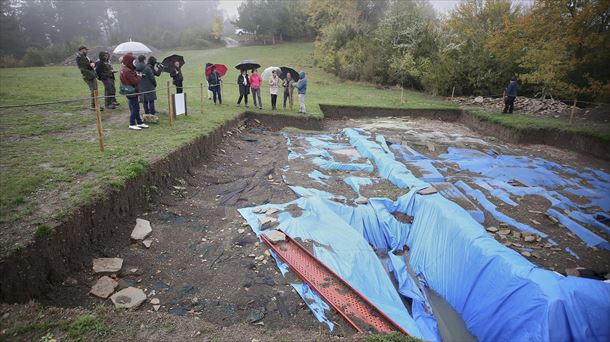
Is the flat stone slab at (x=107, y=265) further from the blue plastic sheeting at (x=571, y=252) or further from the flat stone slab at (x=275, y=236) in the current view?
the blue plastic sheeting at (x=571, y=252)

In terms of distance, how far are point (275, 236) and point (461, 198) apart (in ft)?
13.7

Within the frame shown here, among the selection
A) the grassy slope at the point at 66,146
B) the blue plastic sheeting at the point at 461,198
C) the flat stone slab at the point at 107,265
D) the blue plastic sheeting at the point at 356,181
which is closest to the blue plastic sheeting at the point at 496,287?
the blue plastic sheeting at the point at 461,198

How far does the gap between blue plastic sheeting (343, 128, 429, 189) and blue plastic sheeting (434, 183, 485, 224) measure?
437 millimetres

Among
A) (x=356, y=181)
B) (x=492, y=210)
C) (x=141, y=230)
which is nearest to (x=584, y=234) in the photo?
(x=492, y=210)

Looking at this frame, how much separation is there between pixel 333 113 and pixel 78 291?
1485 cm

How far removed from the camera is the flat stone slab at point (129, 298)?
397 centimetres

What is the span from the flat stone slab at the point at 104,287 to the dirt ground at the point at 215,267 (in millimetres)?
74

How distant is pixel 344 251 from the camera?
17.8 feet

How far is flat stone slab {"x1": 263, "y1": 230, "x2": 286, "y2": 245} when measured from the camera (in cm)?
545

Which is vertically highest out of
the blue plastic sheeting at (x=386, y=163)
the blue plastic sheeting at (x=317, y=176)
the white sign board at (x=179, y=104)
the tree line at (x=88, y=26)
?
the tree line at (x=88, y=26)

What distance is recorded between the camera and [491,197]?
297 inches

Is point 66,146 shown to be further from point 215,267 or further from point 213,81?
point 213,81

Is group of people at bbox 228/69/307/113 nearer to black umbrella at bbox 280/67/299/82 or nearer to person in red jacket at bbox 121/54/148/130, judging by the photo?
black umbrella at bbox 280/67/299/82

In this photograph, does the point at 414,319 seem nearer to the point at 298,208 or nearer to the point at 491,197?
the point at 298,208
